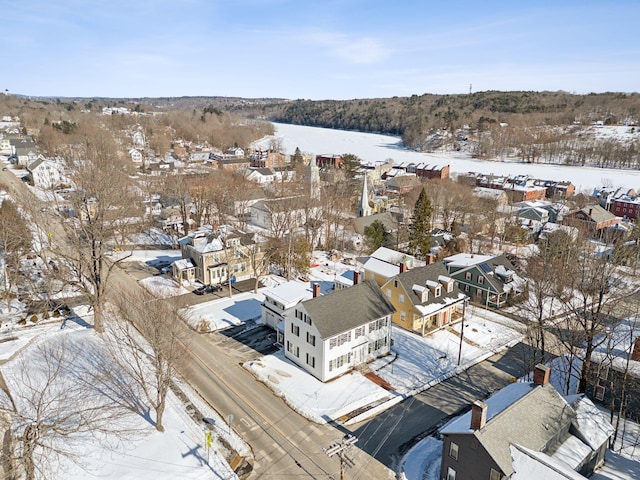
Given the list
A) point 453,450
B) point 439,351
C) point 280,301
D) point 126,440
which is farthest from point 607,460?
point 126,440

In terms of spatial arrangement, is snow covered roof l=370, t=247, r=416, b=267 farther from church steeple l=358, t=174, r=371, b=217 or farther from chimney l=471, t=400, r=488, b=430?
church steeple l=358, t=174, r=371, b=217

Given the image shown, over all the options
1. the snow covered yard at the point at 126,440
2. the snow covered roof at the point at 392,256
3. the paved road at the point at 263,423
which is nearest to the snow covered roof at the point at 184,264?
the paved road at the point at 263,423

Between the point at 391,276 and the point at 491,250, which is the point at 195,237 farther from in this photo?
the point at 491,250

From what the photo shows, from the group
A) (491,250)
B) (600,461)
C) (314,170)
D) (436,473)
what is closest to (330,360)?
(436,473)

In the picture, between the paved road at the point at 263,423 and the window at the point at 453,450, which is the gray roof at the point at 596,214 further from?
the window at the point at 453,450

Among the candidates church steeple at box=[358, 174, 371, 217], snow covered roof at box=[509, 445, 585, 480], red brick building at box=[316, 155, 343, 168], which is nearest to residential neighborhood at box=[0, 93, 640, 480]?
snow covered roof at box=[509, 445, 585, 480]

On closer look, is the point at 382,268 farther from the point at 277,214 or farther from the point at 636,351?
the point at 636,351

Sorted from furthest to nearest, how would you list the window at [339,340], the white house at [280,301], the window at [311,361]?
1. the white house at [280,301]
2. the window at [311,361]
3. the window at [339,340]
